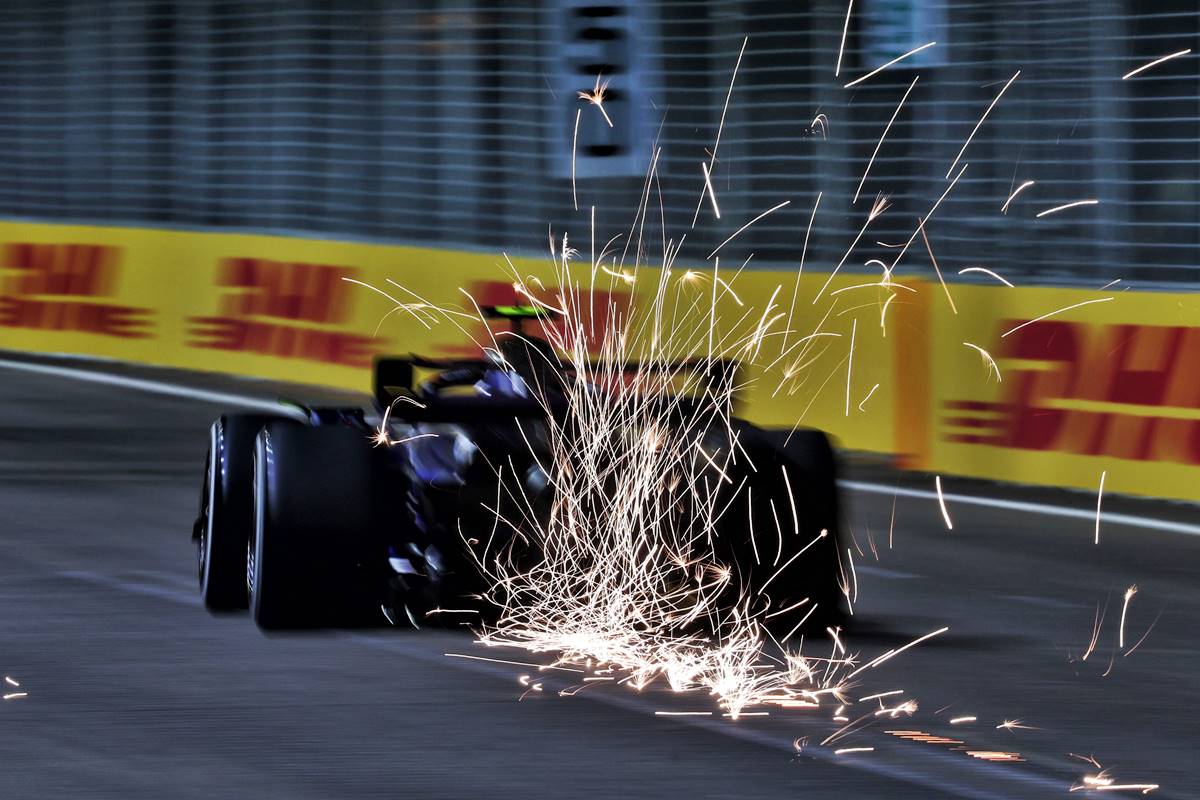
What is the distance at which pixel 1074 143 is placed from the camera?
14758mm

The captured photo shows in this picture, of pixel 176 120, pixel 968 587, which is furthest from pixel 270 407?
pixel 968 587

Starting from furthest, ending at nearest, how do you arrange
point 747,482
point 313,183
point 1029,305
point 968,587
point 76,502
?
point 313,183 < point 1029,305 < point 76,502 < point 968,587 < point 747,482

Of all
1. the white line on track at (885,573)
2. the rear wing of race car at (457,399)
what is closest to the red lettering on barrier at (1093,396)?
the white line on track at (885,573)

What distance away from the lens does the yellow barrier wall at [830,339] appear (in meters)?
13.4

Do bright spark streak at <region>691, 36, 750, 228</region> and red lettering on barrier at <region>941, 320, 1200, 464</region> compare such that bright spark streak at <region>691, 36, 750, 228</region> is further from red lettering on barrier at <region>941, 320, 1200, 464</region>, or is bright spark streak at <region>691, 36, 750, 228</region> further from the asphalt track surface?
the asphalt track surface

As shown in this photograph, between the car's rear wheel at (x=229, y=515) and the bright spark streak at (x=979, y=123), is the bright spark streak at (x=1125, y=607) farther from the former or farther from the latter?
the bright spark streak at (x=979, y=123)

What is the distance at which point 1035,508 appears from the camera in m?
12.8

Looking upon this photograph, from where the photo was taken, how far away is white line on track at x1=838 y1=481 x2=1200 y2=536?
40.1ft

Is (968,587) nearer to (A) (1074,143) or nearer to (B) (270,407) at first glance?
(A) (1074,143)

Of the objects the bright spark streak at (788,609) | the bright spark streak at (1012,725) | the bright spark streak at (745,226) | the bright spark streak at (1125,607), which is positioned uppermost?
the bright spark streak at (745,226)

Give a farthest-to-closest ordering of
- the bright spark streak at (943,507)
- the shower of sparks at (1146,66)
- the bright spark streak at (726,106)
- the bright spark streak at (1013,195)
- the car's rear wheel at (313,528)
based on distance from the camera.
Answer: the bright spark streak at (726,106)
the bright spark streak at (1013,195)
the shower of sparks at (1146,66)
the bright spark streak at (943,507)
the car's rear wheel at (313,528)

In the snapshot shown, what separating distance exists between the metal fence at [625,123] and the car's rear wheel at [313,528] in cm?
686

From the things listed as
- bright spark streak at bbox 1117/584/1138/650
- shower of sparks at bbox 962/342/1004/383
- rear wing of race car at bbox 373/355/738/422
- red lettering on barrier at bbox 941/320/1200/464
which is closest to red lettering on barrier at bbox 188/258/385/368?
shower of sparks at bbox 962/342/1004/383

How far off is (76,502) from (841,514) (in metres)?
5.07
